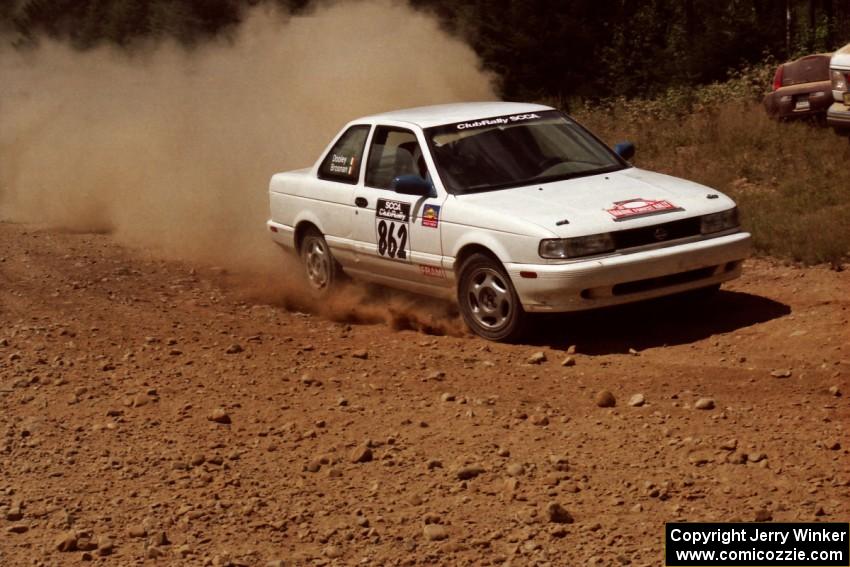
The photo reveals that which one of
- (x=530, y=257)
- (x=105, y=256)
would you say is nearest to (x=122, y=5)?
(x=105, y=256)

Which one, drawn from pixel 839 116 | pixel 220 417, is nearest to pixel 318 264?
pixel 220 417

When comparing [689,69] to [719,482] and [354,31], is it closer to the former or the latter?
[354,31]

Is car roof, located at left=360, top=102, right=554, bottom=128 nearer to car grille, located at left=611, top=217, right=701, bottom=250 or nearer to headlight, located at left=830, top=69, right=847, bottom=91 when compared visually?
car grille, located at left=611, top=217, right=701, bottom=250

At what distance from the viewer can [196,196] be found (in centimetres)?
1667

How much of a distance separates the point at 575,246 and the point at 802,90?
1057cm

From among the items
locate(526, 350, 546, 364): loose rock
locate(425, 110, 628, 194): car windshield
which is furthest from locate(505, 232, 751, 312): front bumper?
locate(425, 110, 628, 194): car windshield

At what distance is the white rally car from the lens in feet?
28.1

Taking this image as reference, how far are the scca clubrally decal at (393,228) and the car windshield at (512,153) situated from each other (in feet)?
1.39

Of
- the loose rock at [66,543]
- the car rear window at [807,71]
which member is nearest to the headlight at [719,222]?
the loose rock at [66,543]

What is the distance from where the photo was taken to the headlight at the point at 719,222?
29.3 ft

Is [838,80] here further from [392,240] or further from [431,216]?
[431,216]

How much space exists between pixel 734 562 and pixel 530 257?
Answer: 369 cm

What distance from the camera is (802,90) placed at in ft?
59.0

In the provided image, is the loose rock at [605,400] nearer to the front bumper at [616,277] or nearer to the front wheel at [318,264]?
the front bumper at [616,277]
